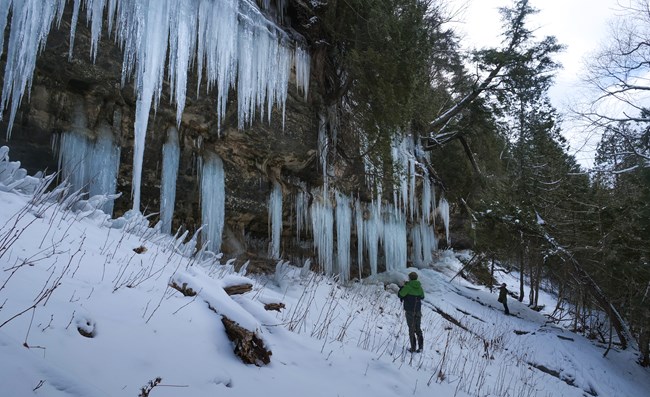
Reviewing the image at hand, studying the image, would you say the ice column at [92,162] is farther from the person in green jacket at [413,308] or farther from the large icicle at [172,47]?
the person in green jacket at [413,308]

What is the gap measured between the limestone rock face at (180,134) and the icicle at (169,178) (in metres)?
0.14

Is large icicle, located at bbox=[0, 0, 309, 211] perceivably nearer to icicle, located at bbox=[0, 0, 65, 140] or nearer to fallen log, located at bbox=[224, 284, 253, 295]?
icicle, located at bbox=[0, 0, 65, 140]

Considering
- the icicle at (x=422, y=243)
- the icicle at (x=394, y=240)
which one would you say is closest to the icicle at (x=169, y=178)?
the icicle at (x=394, y=240)

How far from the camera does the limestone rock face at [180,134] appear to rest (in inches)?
232

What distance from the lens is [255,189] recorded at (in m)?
9.12

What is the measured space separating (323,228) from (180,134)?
16.0ft

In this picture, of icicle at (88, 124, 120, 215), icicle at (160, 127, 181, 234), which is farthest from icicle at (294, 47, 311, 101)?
icicle at (88, 124, 120, 215)

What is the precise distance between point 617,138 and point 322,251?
773cm

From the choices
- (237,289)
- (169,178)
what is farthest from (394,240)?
(237,289)

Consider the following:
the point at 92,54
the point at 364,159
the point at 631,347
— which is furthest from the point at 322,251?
the point at 631,347

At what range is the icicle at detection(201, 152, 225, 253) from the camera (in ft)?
26.1

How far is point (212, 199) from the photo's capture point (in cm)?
806

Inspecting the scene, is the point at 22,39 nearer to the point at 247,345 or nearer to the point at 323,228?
the point at 247,345

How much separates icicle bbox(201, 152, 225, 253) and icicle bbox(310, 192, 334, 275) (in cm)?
306
